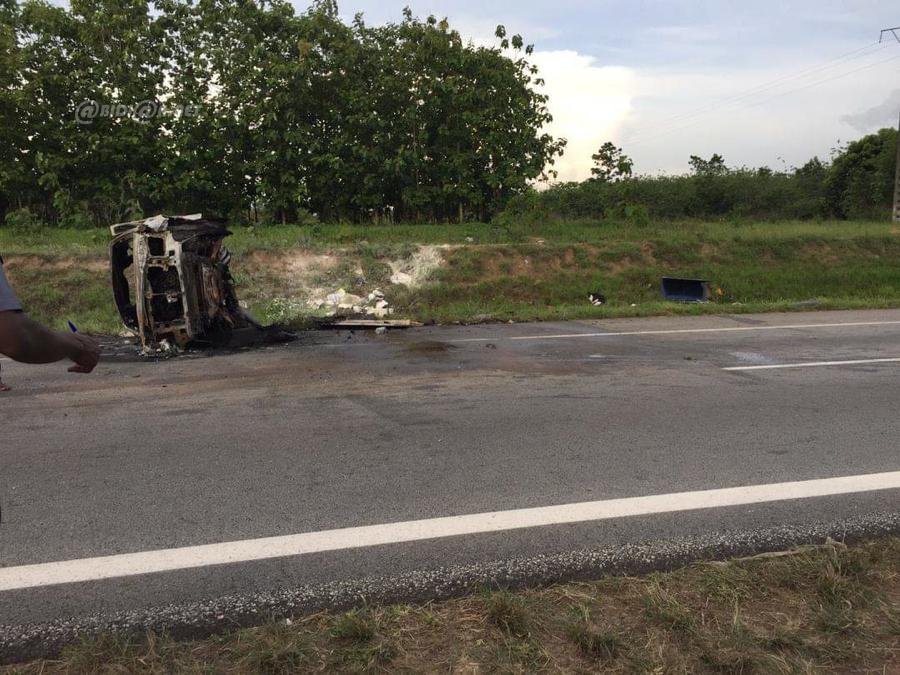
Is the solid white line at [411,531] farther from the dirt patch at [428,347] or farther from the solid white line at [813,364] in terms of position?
the dirt patch at [428,347]

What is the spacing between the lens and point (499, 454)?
15.1 ft

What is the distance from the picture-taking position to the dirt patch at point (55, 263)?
546 inches

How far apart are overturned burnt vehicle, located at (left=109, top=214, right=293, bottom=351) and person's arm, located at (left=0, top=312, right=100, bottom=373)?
21.8 feet

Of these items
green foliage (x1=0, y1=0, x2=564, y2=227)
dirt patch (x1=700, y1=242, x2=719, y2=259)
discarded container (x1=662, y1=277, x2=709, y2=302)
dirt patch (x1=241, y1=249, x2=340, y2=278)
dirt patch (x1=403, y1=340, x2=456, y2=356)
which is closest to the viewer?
dirt patch (x1=403, y1=340, x2=456, y2=356)

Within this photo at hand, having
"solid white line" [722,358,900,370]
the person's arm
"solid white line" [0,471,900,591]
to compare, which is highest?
the person's arm

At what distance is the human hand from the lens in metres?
2.52

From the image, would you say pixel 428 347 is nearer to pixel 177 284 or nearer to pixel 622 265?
pixel 177 284

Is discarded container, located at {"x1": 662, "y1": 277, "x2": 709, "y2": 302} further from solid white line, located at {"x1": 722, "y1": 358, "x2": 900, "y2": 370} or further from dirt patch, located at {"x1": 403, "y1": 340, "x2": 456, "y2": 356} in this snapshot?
dirt patch, located at {"x1": 403, "y1": 340, "x2": 456, "y2": 356}

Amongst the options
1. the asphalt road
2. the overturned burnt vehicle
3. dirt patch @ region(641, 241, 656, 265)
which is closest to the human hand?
the asphalt road

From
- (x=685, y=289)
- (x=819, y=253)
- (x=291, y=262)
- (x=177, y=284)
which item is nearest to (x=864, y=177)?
(x=819, y=253)

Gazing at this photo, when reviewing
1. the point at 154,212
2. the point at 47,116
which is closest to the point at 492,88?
the point at 154,212

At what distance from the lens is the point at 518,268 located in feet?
51.4

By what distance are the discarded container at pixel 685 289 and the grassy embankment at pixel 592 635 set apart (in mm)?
12943

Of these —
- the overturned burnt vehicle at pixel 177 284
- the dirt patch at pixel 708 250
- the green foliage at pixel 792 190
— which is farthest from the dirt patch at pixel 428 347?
the green foliage at pixel 792 190
